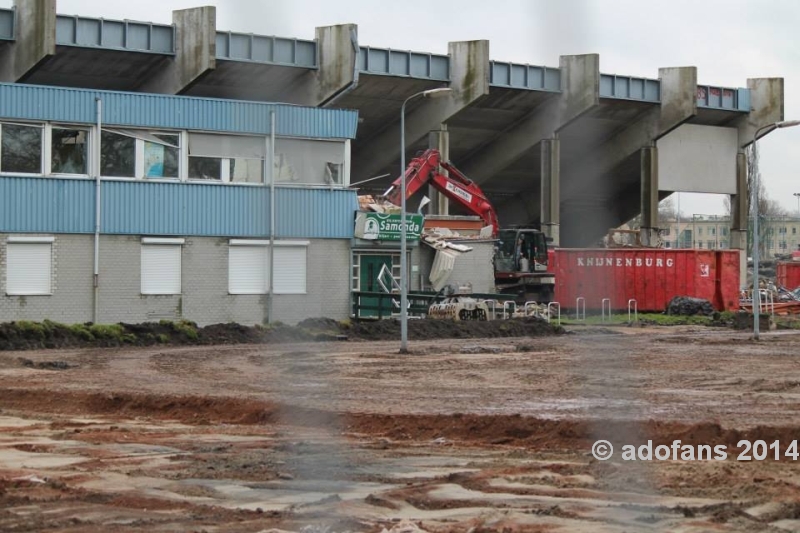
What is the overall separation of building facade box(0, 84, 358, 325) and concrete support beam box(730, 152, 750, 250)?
121 feet

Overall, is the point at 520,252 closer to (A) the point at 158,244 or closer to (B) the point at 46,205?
(A) the point at 158,244

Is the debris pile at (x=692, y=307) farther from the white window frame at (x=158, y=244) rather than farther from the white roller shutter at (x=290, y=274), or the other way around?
the white roller shutter at (x=290, y=274)

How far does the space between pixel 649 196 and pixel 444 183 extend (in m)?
18.8

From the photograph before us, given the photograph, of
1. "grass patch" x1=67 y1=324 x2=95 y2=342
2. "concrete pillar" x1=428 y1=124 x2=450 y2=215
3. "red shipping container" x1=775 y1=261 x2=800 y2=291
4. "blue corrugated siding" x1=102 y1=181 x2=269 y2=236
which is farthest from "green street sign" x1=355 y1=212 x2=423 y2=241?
"red shipping container" x1=775 y1=261 x2=800 y2=291

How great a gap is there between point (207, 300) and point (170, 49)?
42.5 feet

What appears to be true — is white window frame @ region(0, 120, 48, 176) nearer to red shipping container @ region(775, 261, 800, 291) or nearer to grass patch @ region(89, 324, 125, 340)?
grass patch @ region(89, 324, 125, 340)

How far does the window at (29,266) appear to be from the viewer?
35.1m

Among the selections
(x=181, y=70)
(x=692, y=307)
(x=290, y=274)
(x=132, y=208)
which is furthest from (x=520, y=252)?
(x=290, y=274)

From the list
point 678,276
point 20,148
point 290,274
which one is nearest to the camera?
point 290,274

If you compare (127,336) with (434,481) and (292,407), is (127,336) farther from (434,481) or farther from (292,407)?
(434,481)

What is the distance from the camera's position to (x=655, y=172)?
64875mm

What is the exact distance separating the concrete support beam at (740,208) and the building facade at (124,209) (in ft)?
121

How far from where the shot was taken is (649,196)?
65062 mm

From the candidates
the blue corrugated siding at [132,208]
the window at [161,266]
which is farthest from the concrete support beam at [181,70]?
the window at [161,266]
